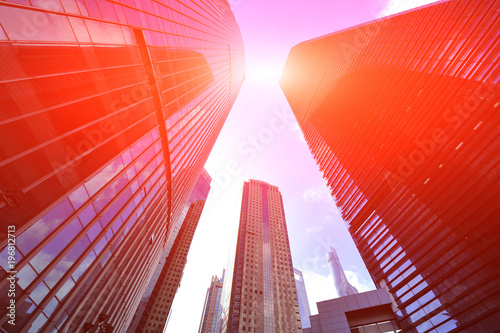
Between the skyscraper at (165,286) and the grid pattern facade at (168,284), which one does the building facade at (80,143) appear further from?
the grid pattern facade at (168,284)

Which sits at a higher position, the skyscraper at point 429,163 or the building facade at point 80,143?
the skyscraper at point 429,163

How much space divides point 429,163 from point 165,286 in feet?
358

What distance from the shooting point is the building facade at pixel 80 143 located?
395 inches

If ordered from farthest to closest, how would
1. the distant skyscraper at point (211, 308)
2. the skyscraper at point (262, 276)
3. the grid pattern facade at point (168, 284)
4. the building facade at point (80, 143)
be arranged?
1. the distant skyscraper at point (211, 308)
2. the grid pattern facade at point (168, 284)
3. the skyscraper at point (262, 276)
4. the building facade at point (80, 143)

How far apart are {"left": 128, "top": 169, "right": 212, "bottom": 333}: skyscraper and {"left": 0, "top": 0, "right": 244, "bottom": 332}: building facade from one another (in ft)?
256

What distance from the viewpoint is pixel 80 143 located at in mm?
13297

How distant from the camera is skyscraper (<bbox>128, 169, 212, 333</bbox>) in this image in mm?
87562

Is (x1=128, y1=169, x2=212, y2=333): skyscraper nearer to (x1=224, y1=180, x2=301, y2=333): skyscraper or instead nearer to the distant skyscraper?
(x1=224, y1=180, x2=301, y2=333): skyscraper

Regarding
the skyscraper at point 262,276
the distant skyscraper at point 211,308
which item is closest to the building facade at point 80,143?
the skyscraper at point 262,276

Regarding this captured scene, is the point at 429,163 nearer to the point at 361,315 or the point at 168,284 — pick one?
the point at 361,315

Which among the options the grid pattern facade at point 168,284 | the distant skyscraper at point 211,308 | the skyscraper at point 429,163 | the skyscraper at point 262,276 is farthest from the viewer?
the distant skyscraper at point 211,308

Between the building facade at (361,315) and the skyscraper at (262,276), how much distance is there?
133ft

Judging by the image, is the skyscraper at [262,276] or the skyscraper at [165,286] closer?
the skyscraper at [262,276]

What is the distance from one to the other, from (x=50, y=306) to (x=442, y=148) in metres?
49.5
